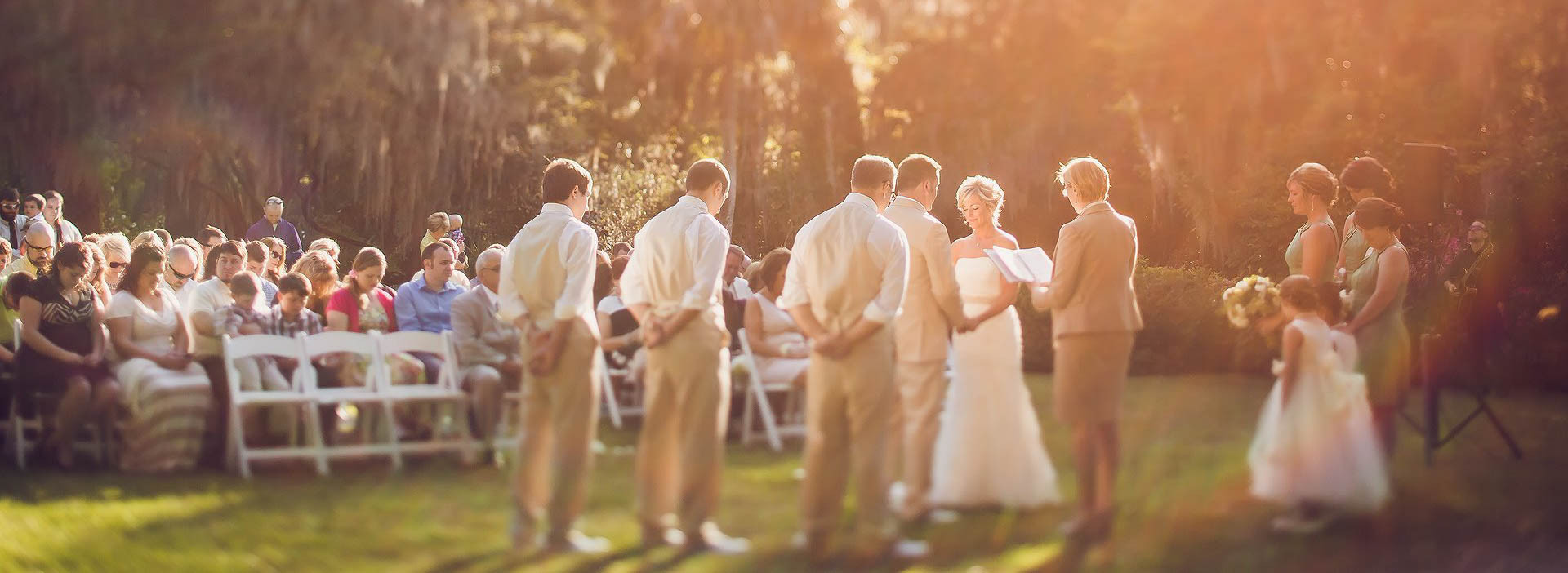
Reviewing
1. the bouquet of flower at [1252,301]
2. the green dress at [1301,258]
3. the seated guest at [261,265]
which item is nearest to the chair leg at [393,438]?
the seated guest at [261,265]

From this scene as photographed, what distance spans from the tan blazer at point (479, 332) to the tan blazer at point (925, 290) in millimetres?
3335

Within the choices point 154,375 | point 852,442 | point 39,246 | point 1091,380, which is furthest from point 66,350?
point 1091,380

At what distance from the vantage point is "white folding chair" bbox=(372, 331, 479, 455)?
29.3 ft

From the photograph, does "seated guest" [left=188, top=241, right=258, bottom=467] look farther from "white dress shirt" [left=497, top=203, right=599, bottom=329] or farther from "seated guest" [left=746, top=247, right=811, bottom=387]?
"white dress shirt" [left=497, top=203, right=599, bottom=329]

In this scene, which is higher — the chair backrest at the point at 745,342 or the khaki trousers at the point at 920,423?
the chair backrest at the point at 745,342

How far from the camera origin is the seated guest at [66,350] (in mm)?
8883

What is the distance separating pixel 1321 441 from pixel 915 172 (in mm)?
2124

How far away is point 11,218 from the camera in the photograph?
1131 cm

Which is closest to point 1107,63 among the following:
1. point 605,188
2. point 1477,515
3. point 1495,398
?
point 1495,398

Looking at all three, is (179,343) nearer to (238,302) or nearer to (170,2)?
(238,302)

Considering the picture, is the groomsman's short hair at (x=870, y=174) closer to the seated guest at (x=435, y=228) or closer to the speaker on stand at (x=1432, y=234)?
the seated guest at (x=435, y=228)

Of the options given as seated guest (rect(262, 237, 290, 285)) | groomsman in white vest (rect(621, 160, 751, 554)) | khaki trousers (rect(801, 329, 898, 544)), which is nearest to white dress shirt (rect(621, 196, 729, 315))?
groomsman in white vest (rect(621, 160, 751, 554))

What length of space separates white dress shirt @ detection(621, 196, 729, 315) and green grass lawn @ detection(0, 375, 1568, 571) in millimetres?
1024

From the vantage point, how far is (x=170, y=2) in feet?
20.7
